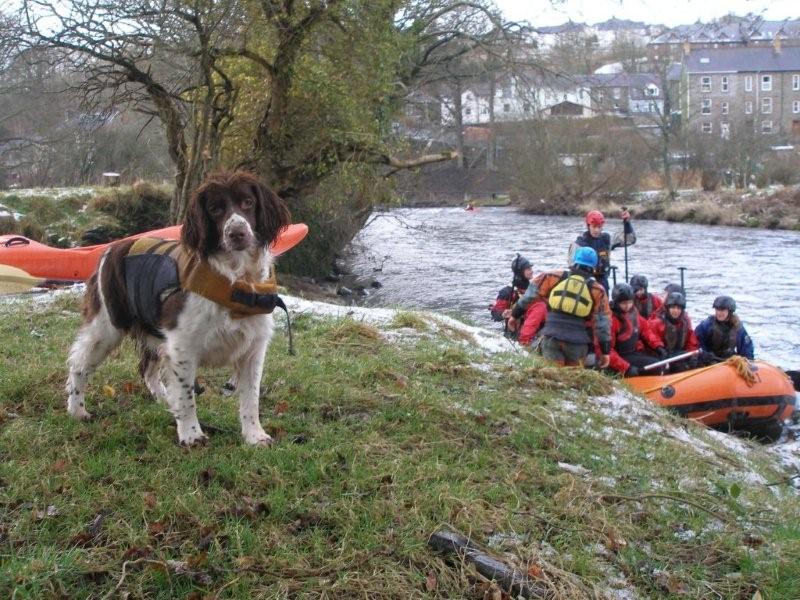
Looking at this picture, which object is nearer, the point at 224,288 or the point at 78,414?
the point at 224,288

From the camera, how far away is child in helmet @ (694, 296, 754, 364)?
11328 mm

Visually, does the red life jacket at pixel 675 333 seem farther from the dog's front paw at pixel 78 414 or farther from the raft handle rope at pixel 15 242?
the raft handle rope at pixel 15 242

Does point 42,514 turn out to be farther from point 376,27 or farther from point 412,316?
point 376,27

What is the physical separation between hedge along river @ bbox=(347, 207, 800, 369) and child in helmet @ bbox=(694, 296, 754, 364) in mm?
2252

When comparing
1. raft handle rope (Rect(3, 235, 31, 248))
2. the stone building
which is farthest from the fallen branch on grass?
the stone building

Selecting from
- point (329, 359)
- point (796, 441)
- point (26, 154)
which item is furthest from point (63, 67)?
point (26, 154)

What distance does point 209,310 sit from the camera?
467cm

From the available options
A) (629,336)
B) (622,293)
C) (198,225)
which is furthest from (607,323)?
(198,225)

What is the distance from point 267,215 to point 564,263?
19.1 meters

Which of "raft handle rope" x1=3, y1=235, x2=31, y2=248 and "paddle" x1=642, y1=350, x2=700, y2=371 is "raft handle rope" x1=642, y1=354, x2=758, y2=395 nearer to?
"paddle" x1=642, y1=350, x2=700, y2=371

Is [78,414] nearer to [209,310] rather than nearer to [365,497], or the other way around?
[209,310]

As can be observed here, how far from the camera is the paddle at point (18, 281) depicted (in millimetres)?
11203

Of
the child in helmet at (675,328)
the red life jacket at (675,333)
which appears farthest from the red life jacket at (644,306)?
the red life jacket at (675,333)

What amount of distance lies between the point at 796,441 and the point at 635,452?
5.10 m
